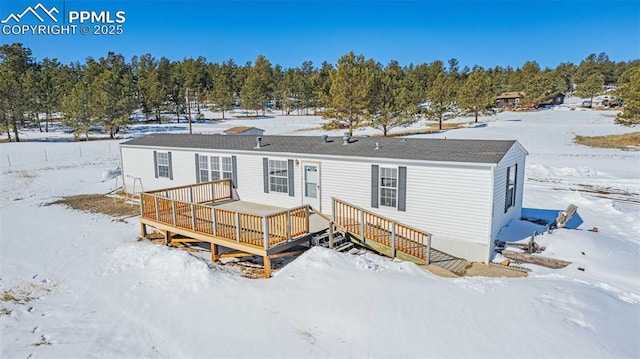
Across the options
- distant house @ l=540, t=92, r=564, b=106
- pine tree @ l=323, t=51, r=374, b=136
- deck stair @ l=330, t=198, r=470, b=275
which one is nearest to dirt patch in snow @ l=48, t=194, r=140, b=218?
deck stair @ l=330, t=198, r=470, b=275

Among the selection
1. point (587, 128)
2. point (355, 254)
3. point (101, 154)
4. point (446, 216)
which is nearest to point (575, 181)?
point (446, 216)

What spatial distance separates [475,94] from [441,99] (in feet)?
18.0

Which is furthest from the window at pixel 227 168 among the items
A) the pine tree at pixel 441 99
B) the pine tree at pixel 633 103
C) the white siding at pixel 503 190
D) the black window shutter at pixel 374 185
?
the pine tree at pixel 633 103

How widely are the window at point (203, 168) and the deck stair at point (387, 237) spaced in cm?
634

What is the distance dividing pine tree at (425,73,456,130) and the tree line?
0.12m

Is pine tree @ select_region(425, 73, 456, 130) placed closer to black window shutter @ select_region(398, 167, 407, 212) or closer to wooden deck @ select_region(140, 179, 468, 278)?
black window shutter @ select_region(398, 167, 407, 212)

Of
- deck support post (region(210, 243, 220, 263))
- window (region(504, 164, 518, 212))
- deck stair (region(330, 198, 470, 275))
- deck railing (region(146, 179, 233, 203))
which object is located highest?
window (region(504, 164, 518, 212))

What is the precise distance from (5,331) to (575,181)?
25.0 meters

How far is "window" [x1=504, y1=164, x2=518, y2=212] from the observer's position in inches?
476

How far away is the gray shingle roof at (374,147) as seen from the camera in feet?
36.6

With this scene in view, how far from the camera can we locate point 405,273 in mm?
9500

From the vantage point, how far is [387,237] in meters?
11.2

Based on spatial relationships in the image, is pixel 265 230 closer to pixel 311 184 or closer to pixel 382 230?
pixel 382 230

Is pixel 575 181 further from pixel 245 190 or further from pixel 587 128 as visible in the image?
pixel 587 128
